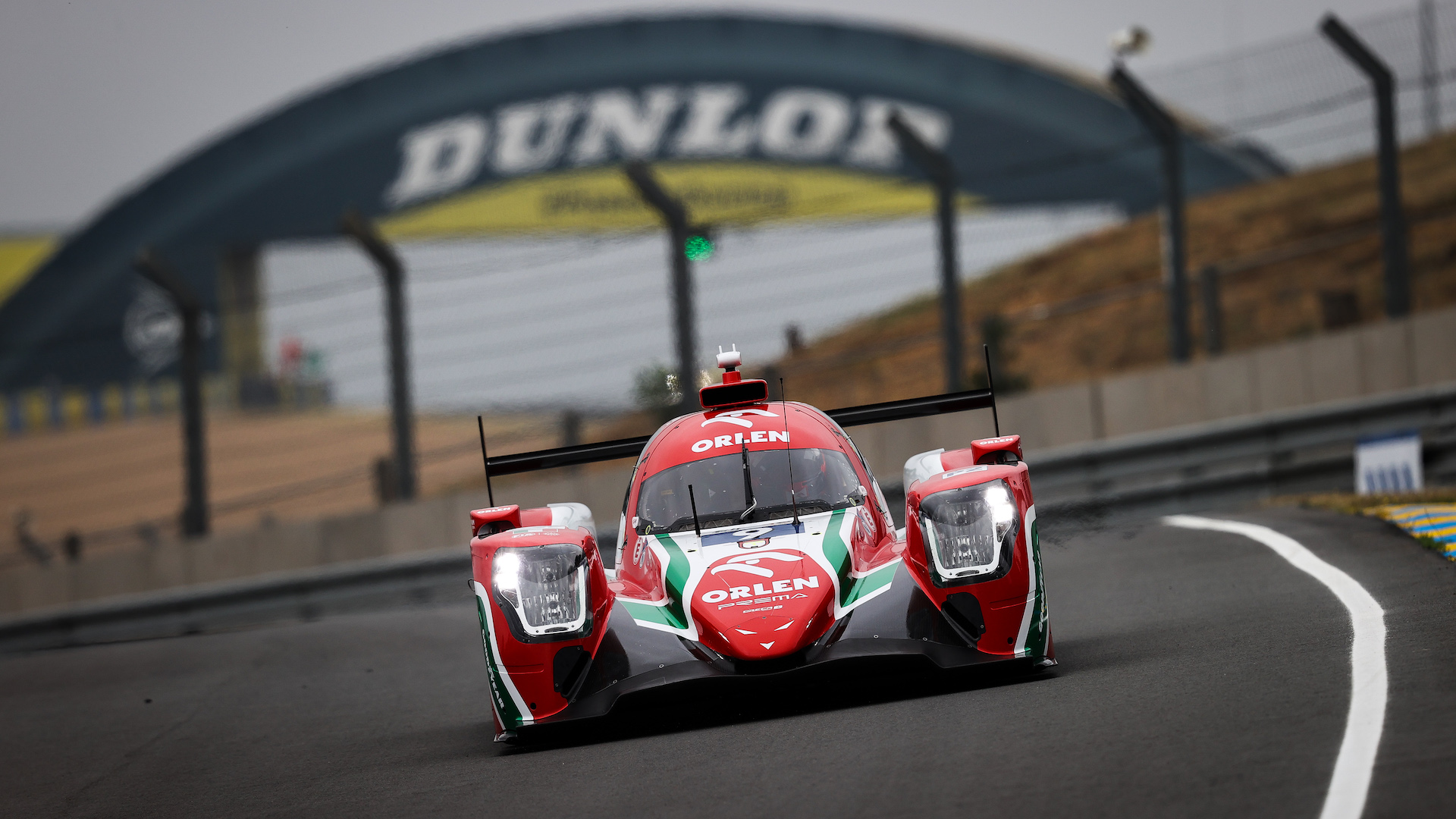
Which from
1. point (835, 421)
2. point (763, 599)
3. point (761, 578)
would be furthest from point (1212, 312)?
point (763, 599)

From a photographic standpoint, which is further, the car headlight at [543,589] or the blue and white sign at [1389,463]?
the blue and white sign at [1389,463]

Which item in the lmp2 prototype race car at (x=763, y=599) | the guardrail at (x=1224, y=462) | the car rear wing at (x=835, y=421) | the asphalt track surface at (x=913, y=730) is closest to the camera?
the asphalt track surface at (x=913, y=730)

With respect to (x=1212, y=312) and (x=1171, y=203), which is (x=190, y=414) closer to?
(x=1171, y=203)

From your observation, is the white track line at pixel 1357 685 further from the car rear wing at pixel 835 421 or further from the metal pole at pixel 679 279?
the metal pole at pixel 679 279

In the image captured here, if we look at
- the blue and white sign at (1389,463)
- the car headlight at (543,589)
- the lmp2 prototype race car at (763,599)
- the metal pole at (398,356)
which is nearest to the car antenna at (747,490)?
the lmp2 prototype race car at (763,599)

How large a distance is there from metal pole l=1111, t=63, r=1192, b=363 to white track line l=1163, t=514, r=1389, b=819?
435cm

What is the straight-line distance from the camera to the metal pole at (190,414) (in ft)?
49.3

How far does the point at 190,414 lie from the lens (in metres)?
15.2

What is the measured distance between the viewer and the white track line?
405 centimetres

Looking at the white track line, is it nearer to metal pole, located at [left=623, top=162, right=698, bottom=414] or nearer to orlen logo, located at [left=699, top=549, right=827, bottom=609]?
orlen logo, located at [left=699, top=549, right=827, bottom=609]

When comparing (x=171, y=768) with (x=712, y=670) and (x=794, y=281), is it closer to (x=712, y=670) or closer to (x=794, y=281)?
(x=712, y=670)

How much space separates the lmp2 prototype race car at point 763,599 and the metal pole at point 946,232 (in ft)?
21.9

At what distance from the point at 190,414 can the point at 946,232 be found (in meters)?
6.67

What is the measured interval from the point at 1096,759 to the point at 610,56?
40.6 m
